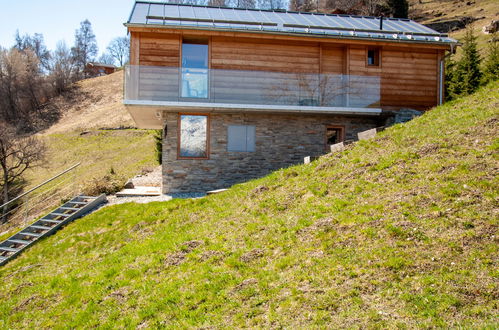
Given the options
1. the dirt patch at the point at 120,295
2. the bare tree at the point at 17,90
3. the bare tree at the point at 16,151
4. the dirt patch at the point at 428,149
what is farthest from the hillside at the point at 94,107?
the dirt patch at the point at 428,149

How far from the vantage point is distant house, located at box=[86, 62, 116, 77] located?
72.5 m

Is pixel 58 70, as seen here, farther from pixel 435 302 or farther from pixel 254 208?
pixel 435 302

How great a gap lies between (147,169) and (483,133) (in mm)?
18319

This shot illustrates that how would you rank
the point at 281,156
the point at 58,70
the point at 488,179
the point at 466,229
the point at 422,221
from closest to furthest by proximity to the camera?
the point at 466,229, the point at 422,221, the point at 488,179, the point at 281,156, the point at 58,70

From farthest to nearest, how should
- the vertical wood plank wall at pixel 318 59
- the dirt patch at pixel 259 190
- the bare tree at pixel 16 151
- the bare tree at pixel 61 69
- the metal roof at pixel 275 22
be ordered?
the bare tree at pixel 61 69, the bare tree at pixel 16 151, the metal roof at pixel 275 22, the vertical wood plank wall at pixel 318 59, the dirt patch at pixel 259 190

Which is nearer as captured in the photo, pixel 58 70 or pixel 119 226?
pixel 119 226

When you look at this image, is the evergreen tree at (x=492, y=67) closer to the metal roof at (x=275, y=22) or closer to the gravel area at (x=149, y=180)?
the metal roof at (x=275, y=22)

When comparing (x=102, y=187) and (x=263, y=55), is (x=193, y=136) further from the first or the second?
(x=263, y=55)

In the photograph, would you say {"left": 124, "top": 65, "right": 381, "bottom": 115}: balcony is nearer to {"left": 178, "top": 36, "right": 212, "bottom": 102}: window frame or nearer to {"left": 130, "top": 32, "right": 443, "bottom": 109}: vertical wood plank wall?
{"left": 178, "top": 36, "right": 212, "bottom": 102}: window frame

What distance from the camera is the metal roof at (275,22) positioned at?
14.8 m

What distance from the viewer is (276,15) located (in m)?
18.6

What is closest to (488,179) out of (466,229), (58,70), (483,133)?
(466,229)

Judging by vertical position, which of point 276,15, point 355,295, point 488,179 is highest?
point 276,15

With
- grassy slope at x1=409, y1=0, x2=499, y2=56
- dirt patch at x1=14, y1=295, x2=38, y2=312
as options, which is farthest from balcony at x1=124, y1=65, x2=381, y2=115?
grassy slope at x1=409, y1=0, x2=499, y2=56
